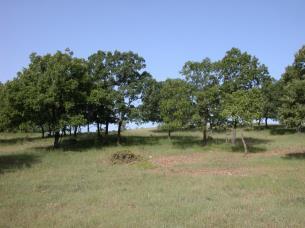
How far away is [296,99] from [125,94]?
22830 millimetres

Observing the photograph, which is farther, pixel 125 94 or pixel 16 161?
pixel 125 94

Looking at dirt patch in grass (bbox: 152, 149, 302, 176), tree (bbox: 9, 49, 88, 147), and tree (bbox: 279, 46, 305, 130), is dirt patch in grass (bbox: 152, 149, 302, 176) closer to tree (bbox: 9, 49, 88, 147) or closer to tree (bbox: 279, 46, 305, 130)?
tree (bbox: 279, 46, 305, 130)

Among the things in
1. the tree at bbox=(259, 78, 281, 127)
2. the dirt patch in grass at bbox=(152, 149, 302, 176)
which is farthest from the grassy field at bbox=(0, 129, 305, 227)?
the tree at bbox=(259, 78, 281, 127)

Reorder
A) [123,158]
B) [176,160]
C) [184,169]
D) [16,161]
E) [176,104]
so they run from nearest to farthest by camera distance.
A: [184,169] < [16,161] < [123,158] < [176,160] < [176,104]

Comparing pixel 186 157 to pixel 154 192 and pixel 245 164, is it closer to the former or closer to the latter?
pixel 245 164

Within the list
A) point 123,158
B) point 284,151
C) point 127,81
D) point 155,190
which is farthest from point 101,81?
point 155,190

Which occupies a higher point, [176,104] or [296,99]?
[176,104]

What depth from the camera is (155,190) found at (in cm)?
2089

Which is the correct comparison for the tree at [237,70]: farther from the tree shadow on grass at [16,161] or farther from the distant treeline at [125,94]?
the tree shadow on grass at [16,161]

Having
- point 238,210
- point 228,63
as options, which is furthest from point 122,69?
point 238,210

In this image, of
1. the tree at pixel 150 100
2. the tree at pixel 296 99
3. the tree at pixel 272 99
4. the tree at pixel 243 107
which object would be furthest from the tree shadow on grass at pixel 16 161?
the tree at pixel 272 99

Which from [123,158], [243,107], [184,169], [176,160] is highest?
[243,107]

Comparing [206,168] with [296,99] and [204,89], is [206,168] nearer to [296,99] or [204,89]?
[296,99]

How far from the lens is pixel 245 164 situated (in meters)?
31.9
